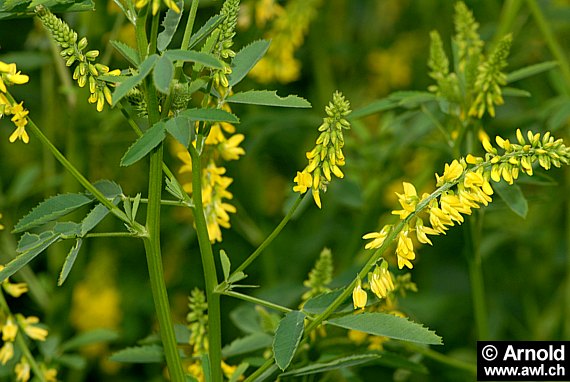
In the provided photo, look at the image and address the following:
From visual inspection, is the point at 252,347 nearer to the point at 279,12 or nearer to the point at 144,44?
the point at 144,44

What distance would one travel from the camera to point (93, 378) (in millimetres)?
2609

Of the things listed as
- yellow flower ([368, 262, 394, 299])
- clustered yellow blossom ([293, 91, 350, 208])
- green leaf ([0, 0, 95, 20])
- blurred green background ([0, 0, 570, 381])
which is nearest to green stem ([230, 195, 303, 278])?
clustered yellow blossom ([293, 91, 350, 208])

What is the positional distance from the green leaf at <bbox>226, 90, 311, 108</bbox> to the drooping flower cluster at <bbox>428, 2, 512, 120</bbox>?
42 centimetres

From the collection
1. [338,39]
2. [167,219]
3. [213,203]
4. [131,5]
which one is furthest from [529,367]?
[338,39]

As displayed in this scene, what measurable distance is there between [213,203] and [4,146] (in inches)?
73.2

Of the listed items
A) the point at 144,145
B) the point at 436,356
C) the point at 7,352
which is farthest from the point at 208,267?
the point at 436,356

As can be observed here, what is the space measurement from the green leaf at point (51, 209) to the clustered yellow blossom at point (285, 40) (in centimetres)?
101

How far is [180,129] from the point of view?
95 centimetres

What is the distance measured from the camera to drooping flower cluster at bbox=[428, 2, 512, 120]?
4.39 ft

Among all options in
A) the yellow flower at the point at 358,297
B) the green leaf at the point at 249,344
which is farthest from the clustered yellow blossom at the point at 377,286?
the green leaf at the point at 249,344

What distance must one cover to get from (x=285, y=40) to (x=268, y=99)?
3.41 feet

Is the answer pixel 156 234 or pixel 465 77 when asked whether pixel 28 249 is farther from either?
pixel 465 77

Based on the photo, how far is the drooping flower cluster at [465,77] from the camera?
1.34m

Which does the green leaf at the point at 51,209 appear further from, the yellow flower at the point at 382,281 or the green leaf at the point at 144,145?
the yellow flower at the point at 382,281
